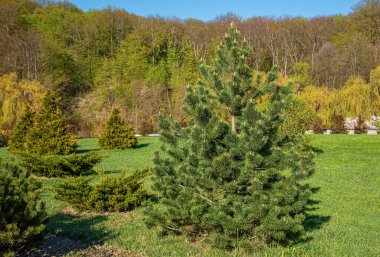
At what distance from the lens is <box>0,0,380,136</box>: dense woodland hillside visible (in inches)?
1572

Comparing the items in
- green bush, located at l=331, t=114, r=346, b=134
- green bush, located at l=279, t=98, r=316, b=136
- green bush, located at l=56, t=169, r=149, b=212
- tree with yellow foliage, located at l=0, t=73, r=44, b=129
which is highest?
tree with yellow foliage, located at l=0, t=73, r=44, b=129

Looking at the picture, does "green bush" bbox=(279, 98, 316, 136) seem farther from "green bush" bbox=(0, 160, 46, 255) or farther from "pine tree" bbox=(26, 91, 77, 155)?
"green bush" bbox=(0, 160, 46, 255)

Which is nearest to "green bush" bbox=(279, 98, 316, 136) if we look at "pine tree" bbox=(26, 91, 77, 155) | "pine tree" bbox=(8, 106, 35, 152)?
"pine tree" bbox=(26, 91, 77, 155)

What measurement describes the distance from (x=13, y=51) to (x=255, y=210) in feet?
163

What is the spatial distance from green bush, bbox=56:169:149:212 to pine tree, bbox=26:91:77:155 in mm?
11636

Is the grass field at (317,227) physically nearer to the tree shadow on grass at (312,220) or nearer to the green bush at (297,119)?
the tree shadow on grass at (312,220)

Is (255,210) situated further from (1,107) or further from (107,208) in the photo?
(1,107)

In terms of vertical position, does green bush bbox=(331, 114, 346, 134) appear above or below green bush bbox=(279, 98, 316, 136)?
below

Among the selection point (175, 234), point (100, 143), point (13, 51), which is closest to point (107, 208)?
point (175, 234)

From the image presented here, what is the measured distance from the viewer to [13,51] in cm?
4778

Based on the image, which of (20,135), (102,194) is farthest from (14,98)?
(102,194)

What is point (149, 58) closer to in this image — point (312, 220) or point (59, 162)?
point (59, 162)

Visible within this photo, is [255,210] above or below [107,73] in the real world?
below

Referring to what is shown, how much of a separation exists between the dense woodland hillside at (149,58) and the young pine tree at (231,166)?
30876 millimetres
